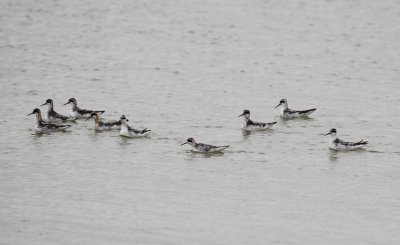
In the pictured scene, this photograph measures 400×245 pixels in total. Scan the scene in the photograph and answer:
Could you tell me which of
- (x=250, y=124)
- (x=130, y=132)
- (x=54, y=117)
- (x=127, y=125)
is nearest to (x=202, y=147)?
(x=130, y=132)

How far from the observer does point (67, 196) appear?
15.9m

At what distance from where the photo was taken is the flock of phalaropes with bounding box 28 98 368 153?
19828 millimetres

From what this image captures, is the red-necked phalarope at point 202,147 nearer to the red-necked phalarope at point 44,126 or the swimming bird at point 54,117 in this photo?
the red-necked phalarope at point 44,126

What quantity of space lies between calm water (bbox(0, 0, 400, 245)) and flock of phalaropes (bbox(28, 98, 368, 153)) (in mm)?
268

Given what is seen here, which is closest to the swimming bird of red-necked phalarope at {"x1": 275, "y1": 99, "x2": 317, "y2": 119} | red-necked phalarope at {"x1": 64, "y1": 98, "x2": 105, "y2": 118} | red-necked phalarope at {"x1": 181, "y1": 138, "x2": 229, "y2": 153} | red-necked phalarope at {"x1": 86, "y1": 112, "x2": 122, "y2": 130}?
red-necked phalarope at {"x1": 64, "y1": 98, "x2": 105, "y2": 118}

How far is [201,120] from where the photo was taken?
881 inches

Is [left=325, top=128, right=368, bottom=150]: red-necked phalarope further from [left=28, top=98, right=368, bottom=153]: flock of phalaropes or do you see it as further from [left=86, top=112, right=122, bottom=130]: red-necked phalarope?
[left=86, top=112, right=122, bottom=130]: red-necked phalarope

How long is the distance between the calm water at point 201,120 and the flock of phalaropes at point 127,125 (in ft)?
0.88

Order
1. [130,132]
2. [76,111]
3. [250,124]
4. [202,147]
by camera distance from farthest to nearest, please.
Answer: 1. [76,111]
2. [250,124]
3. [130,132]
4. [202,147]

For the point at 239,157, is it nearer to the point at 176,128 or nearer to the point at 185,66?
the point at 176,128

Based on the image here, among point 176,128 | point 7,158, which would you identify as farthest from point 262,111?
point 7,158

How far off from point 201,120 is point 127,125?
8.33ft

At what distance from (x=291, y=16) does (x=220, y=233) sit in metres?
23.3

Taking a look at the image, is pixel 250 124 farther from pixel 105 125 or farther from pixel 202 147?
pixel 105 125
